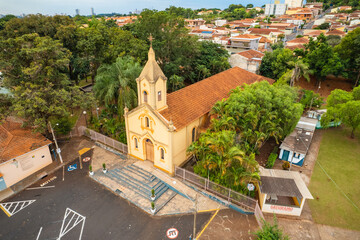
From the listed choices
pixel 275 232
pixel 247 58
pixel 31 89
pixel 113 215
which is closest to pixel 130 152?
pixel 113 215

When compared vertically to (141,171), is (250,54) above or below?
above

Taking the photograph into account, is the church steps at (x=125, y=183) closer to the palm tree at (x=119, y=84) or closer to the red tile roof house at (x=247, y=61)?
the palm tree at (x=119, y=84)

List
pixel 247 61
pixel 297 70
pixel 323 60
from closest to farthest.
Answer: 1. pixel 297 70
2. pixel 323 60
3. pixel 247 61

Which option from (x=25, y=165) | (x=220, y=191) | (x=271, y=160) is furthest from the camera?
(x=271, y=160)

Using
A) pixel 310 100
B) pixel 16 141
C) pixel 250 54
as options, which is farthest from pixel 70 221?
pixel 250 54

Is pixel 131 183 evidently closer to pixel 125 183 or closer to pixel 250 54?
pixel 125 183

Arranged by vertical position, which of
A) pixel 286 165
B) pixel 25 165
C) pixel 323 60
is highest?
pixel 323 60

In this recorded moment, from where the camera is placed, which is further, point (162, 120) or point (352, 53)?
point (352, 53)

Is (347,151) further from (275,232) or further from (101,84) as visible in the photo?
(101,84)
